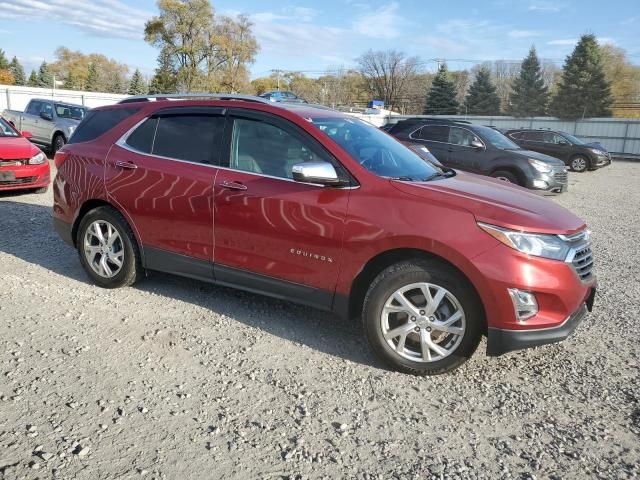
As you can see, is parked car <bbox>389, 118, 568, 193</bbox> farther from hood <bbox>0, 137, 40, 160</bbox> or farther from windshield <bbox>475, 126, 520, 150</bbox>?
hood <bbox>0, 137, 40, 160</bbox>

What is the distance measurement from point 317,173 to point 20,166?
7466mm

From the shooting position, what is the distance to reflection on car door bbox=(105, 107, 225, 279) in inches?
167

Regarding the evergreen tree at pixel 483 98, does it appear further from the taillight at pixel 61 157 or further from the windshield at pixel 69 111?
the taillight at pixel 61 157

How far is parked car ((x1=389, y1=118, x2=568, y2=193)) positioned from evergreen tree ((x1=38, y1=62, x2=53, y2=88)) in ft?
279

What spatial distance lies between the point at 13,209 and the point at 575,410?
819cm

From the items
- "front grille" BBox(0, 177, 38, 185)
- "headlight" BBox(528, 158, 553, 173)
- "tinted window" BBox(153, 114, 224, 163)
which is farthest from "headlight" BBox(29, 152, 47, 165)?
"headlight" BBox(528, 158, 553, 173)

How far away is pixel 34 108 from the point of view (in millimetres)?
15797

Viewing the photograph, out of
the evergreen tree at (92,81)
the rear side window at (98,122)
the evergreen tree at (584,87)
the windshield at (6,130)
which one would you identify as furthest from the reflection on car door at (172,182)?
the evergreen tree at (92,81)

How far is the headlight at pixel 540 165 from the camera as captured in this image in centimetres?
1154

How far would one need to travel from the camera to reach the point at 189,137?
174 inches

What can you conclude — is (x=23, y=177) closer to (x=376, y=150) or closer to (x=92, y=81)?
(x=376, y=150)

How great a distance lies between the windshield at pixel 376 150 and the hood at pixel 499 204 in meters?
0.27

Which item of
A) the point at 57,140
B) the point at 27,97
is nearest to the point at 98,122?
the point at 57,140

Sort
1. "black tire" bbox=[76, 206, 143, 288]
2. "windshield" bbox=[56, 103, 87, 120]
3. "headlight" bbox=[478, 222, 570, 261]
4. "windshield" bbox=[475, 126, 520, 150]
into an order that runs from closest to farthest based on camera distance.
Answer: "headlight" bbox=[478, 222, 570, 261]
"black tire" bbox=[76, 206, 143, 288]
"windshield" bbox=[475, 126, 520, 150]
"windshield" bbox=[56, 103, 87, 120]
